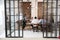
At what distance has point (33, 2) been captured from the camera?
9.77 m

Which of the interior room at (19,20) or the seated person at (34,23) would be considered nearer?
the interior room at (19,20)

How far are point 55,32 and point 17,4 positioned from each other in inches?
111

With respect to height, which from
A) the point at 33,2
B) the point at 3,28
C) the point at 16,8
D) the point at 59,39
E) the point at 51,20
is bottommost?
the point at 59,39

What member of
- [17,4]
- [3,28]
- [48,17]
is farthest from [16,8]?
[48,17]

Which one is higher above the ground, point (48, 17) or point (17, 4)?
point (17, 4)

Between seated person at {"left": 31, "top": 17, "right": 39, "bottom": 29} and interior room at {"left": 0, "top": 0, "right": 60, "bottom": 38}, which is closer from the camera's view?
interior room at {"left": 0, "top": 0, "right": 60, "bottom": 38}

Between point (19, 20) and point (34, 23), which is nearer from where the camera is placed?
point (19, 20)

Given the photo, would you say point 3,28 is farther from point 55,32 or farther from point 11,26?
point 55,32

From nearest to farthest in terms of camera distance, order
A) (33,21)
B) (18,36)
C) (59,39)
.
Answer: (59,39)
(18,36)
(33,21)

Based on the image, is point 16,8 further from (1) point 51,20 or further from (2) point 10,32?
(1) point 51,20

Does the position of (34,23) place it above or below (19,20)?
below

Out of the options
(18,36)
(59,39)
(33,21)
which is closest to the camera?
(59,39)

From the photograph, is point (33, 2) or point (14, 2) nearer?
point (14, 2)

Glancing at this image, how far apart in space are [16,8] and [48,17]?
1.99 meters
